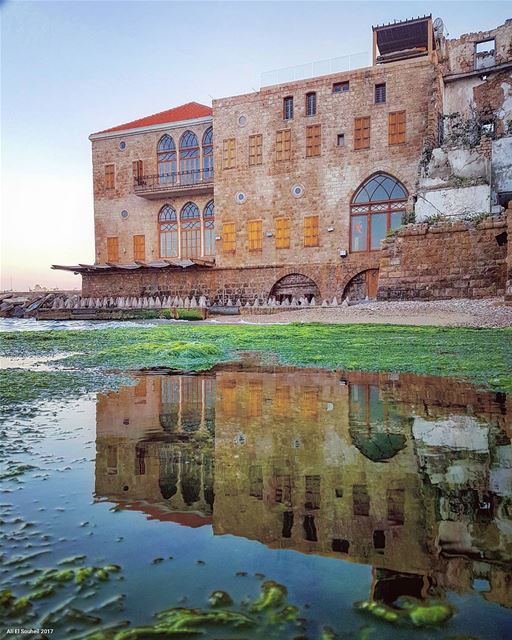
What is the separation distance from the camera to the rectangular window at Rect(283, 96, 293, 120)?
24766 millimetres

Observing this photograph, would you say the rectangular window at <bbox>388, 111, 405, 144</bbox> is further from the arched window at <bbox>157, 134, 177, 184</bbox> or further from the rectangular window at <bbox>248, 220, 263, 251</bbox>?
the arched window at <bbox>157, 134, 177, 184</bbox>

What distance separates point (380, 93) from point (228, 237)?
34.7ft

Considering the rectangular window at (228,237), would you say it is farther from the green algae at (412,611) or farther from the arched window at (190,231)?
the green algae at (412,611)

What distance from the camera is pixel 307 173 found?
80.1 feet

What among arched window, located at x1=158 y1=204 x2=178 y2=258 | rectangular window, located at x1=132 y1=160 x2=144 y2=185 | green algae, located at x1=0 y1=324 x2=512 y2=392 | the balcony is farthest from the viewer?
rectangular window, located at x1=132 y1=160 x2=144 y2=185

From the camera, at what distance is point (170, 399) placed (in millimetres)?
3551

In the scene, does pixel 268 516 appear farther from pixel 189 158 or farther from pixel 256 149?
pixel 189 158

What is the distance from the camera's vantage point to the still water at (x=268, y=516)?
1134 mm

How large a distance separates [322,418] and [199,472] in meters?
1.14

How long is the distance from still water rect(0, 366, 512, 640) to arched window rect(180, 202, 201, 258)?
86.1 ft

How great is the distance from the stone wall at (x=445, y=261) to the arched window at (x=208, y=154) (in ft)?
45.1

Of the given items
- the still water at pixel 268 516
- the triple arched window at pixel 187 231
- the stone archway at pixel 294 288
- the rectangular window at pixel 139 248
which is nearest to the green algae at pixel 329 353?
the still water at pixel 268 516

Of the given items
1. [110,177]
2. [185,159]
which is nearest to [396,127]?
[185,159]

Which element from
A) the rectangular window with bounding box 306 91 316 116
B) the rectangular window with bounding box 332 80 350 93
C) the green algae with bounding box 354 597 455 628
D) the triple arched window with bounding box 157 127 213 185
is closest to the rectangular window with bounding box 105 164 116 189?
the triple arched window with bounding box 157 127 213 185
